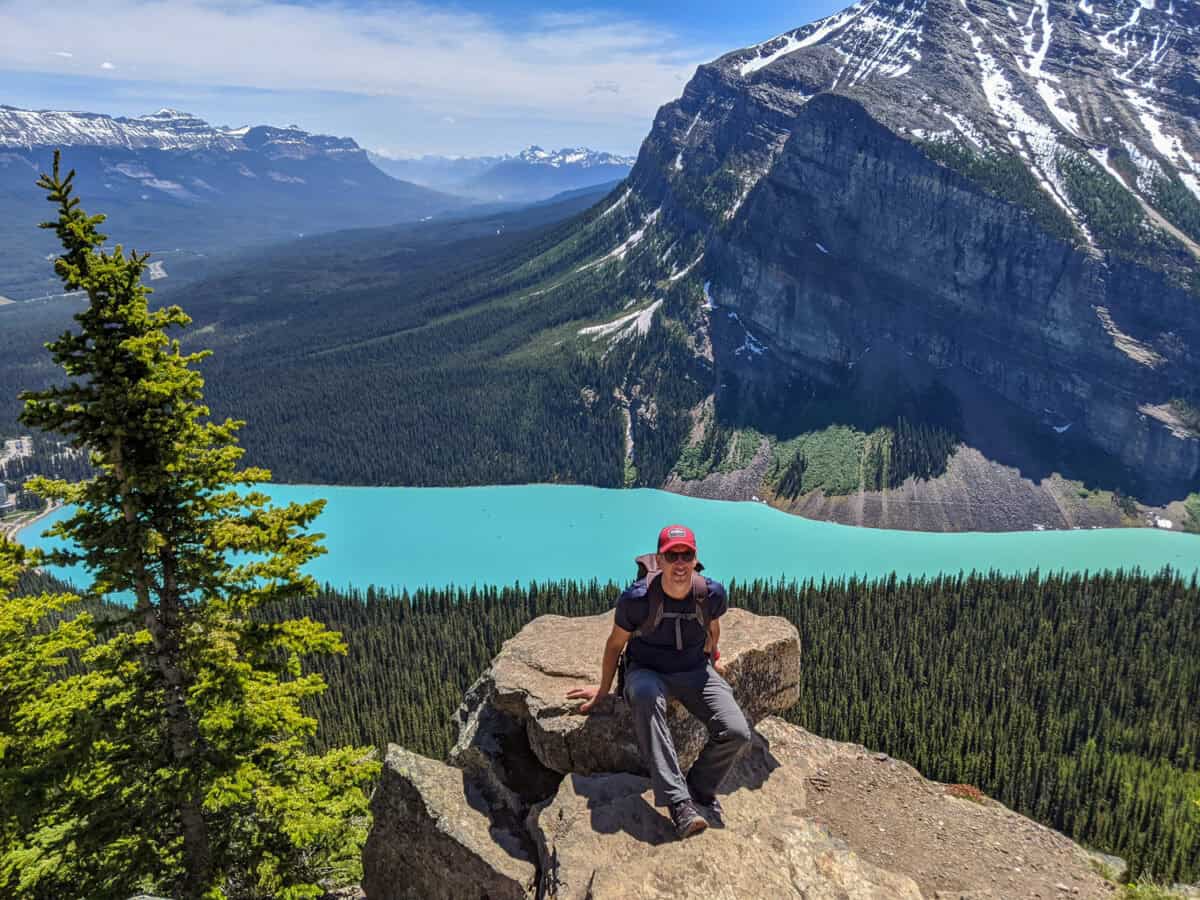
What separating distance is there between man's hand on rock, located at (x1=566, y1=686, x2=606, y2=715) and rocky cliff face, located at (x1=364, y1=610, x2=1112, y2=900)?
0.38 meters

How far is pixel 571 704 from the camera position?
18844mm

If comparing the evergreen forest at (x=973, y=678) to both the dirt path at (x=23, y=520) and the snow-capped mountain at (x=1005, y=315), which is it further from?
the dirt path at (x=23, y=520)

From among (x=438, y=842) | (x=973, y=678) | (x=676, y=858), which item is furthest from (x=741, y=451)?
(x=676, y=858)

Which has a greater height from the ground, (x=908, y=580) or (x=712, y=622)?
(x=712, y=622)

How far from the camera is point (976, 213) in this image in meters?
179

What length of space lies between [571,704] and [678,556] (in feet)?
18.8

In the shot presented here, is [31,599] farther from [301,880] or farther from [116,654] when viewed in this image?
[301,880]

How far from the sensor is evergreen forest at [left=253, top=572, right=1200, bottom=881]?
64.2 metres

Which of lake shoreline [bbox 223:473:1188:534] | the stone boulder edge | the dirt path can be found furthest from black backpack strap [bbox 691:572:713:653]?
the dirt path

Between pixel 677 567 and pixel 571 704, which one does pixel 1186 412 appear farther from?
pixel 677 567

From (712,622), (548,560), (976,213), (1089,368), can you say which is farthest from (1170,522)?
(712,622)

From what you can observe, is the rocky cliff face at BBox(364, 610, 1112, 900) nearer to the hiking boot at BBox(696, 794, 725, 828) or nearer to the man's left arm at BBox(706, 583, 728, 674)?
the hiking boot at BBox(696, 794, 725, 828)

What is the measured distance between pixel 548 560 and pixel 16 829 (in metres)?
105

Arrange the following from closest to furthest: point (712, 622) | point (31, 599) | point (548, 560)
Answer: point (712, 622)
point (31, 599)
point (548, 560)
